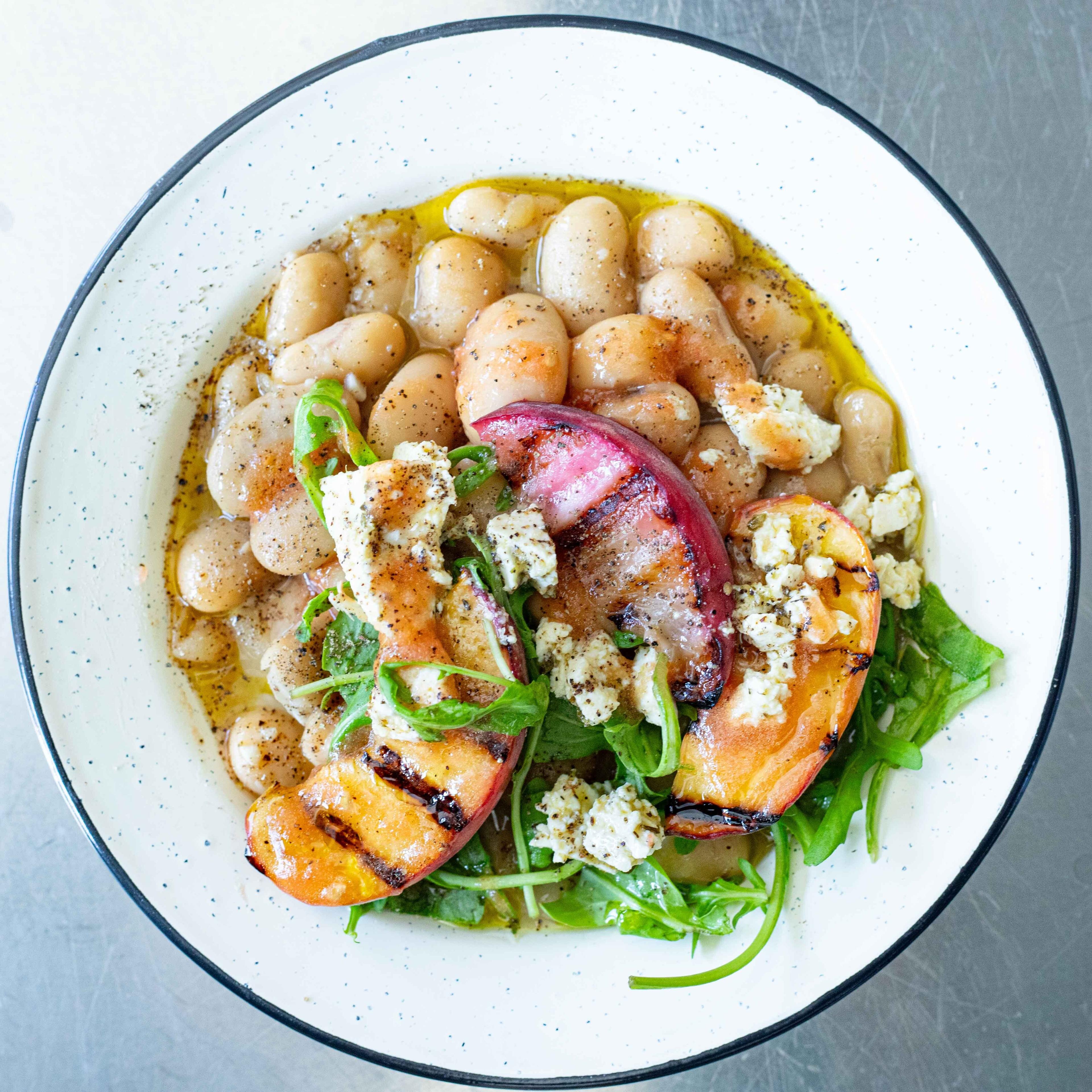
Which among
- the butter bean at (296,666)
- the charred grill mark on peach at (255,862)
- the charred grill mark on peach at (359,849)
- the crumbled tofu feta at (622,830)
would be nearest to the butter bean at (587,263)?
the butter bean at (296,666)

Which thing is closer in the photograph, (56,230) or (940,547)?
(940,547)

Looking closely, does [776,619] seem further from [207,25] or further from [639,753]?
[207,25]

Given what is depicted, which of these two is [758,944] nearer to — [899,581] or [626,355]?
[899,581]

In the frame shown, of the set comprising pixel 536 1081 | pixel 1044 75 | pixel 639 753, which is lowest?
pixel 536 1081

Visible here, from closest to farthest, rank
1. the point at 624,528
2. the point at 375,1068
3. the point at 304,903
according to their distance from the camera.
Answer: the point at 624,528 → the point at 304,903 → the point at 375,1068

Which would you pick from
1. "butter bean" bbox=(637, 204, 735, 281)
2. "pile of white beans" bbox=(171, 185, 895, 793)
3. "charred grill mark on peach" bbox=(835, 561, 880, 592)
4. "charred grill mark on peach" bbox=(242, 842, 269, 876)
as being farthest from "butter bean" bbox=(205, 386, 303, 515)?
"charred grill mark on peach" bbox=(835, 561, 880, 592)

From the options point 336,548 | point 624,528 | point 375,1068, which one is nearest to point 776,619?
point 624,528
